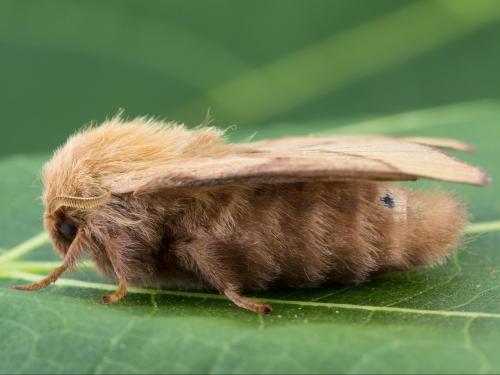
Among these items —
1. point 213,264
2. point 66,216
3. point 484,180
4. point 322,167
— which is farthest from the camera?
point 66,216

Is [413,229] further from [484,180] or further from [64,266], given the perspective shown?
[64,266]

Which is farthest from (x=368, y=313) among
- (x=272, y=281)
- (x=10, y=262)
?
(x=10, y=262)

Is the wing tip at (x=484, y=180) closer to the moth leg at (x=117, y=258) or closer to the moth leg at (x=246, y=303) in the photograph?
the moth leg at (x=246, y=303)

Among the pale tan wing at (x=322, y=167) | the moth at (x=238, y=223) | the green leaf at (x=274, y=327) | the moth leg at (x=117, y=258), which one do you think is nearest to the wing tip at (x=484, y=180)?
the pale tan wing at (x=322, y=167)

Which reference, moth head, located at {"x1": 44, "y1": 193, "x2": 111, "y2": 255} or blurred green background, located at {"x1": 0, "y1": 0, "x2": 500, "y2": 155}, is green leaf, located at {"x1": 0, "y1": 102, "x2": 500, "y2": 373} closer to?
moth head, located at {"x1": 44, "y1": 193, "x2": 111, "y2": 255}

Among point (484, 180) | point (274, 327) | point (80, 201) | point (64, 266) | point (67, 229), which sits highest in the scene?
point (484, 180)

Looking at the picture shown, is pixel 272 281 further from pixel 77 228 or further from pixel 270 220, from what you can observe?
pixel 77 228

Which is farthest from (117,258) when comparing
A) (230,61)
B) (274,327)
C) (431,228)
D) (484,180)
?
(230,61)

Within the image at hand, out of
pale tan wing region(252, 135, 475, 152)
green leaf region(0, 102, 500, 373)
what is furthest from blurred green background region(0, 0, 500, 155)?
green leaf region(0, 102, 500, 373)
